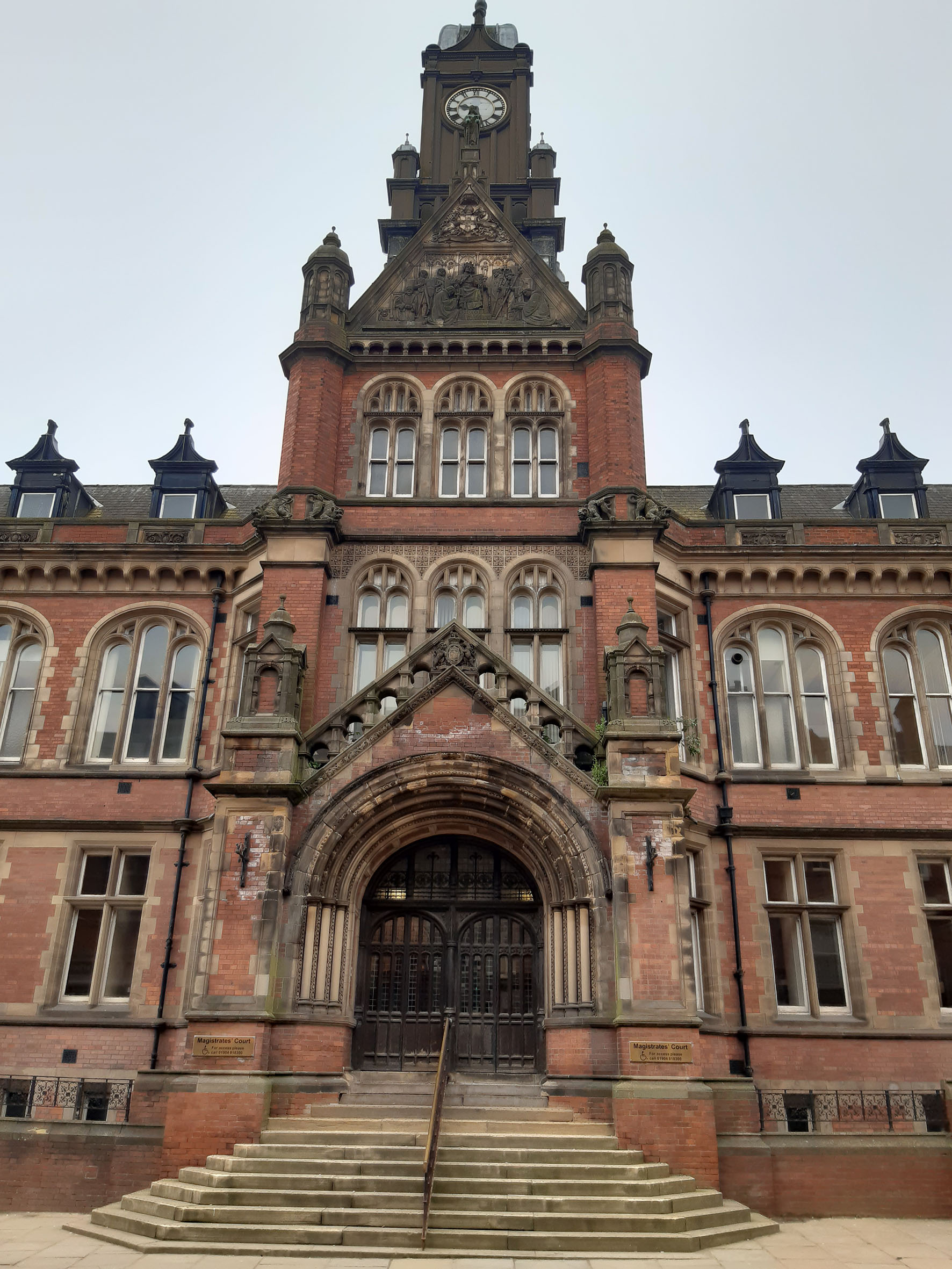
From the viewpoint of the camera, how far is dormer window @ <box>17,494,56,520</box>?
22.1 m

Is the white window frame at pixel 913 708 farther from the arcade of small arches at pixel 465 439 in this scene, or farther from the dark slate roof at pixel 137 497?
the dark slate roof at pixel 137 497

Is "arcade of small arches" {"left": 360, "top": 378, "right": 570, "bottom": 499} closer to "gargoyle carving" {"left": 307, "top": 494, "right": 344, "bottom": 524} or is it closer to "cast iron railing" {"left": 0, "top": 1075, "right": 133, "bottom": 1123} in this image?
"gargoyle carving" {"left": 307, "top": 494, "right": 344, "bottom": 524}

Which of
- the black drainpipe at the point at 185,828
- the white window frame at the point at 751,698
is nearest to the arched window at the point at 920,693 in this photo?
Result: the white window frame at the point at 751,698

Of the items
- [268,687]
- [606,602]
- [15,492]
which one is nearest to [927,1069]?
[606,602]

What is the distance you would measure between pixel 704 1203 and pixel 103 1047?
9959 millimetres

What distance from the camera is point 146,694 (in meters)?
18.8

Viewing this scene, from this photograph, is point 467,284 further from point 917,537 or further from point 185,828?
point 185,828

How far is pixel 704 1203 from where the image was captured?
38.0 ft

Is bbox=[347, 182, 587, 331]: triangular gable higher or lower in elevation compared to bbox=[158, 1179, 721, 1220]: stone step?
higher

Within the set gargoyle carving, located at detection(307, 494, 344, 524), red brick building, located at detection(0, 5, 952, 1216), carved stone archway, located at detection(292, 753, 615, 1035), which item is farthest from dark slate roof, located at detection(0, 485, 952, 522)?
carved stone archway, located at detection(292, 753, 615, 1035)

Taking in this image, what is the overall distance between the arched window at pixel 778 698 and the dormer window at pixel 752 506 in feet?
11.3

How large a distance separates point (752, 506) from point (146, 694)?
1348cm

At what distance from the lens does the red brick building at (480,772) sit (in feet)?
44.4

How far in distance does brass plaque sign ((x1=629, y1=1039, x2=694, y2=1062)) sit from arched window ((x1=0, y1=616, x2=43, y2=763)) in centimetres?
1248
